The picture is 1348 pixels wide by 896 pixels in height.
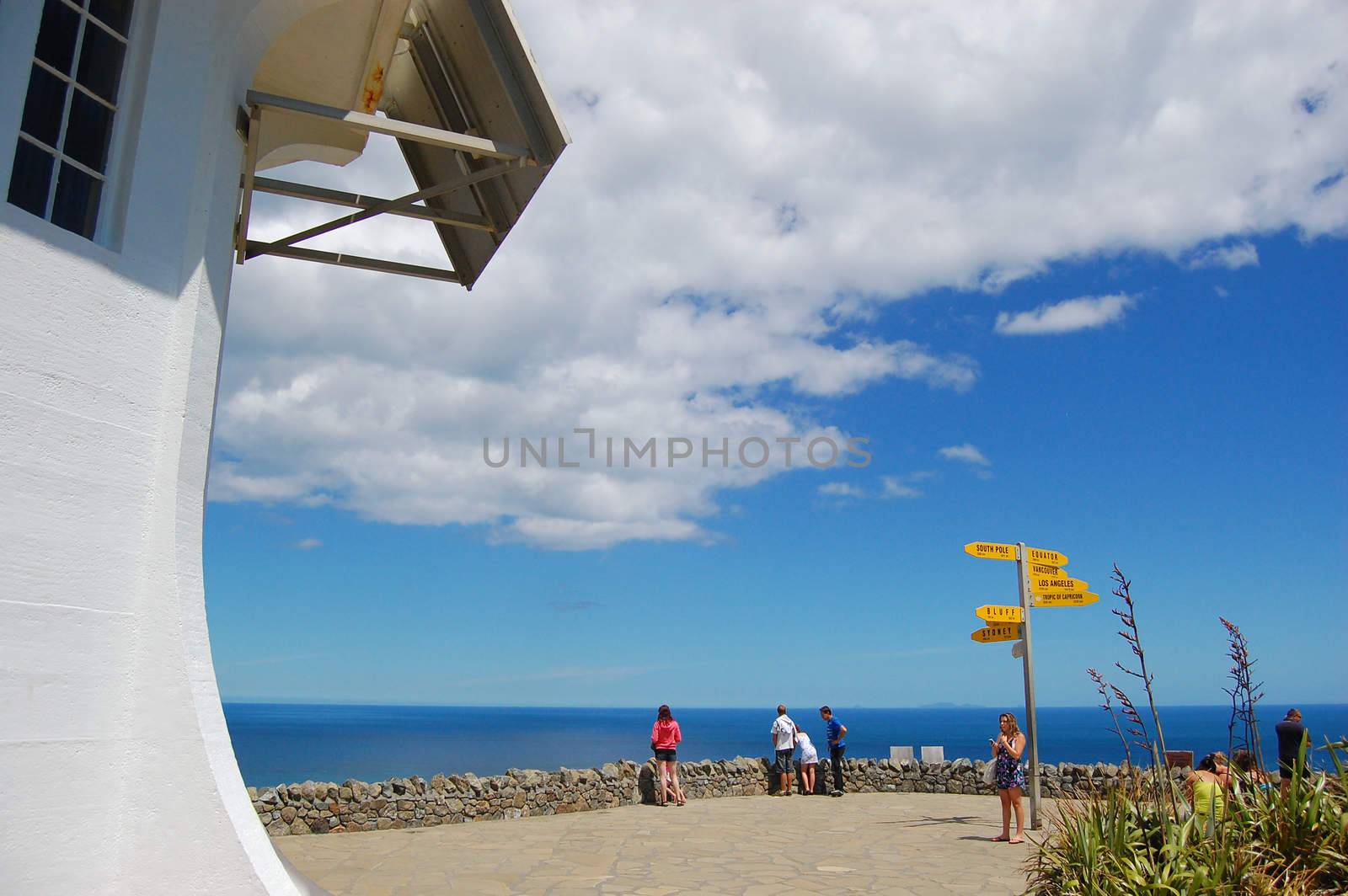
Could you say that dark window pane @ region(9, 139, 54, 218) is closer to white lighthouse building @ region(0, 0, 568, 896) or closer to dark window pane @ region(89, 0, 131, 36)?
white lighthouse building @ region(0, 0, 568, 896)

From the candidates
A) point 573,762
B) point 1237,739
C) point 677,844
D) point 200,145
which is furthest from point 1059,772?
point 573,762

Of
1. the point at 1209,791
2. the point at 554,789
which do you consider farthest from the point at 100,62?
the point at 554,789

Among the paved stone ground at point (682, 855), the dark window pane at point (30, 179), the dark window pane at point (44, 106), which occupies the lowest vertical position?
the paved stone ground at point (682, 855)

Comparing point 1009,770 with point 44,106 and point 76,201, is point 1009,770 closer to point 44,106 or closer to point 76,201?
point 76,201

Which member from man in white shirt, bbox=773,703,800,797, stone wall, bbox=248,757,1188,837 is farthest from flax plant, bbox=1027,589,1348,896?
man in white shirt, bbox=773,703,800,797

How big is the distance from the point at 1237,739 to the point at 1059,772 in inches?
435

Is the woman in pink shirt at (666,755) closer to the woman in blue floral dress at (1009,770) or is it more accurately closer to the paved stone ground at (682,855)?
the paved stone ground at (682,855)

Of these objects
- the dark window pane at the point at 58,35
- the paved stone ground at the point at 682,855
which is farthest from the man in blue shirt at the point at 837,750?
the dark window pane at the point at 58,35

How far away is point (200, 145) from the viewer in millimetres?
5836

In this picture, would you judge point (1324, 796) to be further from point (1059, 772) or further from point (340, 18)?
point (1059, 772)

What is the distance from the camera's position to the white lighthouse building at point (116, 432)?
4.79 meters

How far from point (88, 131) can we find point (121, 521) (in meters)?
2.28

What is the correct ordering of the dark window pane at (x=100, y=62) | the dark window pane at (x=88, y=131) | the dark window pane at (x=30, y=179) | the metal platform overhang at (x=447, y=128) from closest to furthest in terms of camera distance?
the dark window pane at (x=30, y=179) → the dark window pane at (x=88, y=131) → the dark window pane at (x=100, y=62) → the metal platform overhang at (x=447, y=128)

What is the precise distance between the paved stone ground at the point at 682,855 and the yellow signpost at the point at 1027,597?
2307 mm
